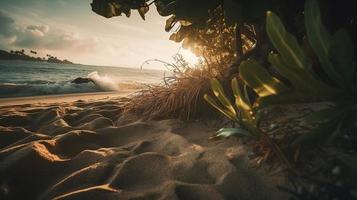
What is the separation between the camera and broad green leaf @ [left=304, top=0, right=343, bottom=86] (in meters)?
0.73

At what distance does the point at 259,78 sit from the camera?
0.82 meters

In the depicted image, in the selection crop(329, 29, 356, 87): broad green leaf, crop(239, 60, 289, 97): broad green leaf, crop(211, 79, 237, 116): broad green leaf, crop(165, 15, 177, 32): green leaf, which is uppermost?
crop(165, 15, 177, 32): green leaf

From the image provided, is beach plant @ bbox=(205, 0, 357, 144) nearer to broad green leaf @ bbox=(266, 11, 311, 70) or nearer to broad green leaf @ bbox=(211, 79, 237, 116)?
broad green leaf @ bbox=(266, 11, 311, 70)

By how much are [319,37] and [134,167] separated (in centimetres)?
90

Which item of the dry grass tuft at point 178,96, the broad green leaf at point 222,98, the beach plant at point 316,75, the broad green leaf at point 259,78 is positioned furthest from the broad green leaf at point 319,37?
the dry grass tuft at point 178,96

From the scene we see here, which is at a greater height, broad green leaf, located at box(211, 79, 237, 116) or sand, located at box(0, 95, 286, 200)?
broad green leaf, located at box(211, 79, 237, 116)

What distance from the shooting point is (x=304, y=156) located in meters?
0.95

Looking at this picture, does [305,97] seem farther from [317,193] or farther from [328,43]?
[317,193]

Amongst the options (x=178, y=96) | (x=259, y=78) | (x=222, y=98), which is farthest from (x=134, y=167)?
(x=178, y=96)

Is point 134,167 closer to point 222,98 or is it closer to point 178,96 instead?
point 222,98

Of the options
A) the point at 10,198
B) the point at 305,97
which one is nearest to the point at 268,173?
the point at 305,97

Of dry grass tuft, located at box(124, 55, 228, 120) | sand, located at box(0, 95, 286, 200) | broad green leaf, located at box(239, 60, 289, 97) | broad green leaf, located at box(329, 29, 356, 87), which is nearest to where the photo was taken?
broad green leaf, located at box(329, 29, 356, 87)

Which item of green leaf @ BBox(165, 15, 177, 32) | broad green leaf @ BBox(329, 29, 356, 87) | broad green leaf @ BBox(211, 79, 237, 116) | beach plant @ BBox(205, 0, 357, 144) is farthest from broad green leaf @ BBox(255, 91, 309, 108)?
green leaf @ BBox(165, 15, 177, 32)

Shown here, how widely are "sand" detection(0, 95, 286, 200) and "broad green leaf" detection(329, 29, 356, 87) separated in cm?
42
